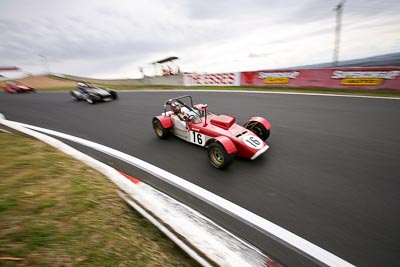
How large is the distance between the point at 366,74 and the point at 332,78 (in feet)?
4.91

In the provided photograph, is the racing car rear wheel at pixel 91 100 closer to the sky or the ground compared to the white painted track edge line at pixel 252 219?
closer to the sky

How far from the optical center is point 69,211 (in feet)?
7.43

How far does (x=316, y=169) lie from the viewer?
3.83 meters

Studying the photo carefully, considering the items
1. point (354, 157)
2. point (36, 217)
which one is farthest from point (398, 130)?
point (36, 217)

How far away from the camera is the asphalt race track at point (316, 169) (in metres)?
2.54

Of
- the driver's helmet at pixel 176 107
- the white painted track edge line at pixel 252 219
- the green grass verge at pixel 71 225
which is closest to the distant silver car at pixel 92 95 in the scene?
the driver's helmet at pixel 176 107

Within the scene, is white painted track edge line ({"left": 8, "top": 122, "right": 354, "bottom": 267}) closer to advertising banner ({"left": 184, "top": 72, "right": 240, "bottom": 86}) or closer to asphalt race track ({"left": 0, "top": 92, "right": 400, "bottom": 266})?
asphalt race track ({"left": 0, "top": 92, "right": 400, "bottom": 266})

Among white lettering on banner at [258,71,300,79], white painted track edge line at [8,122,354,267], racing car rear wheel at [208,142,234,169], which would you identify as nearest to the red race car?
racing car rear wheel at [208,142,234,169]

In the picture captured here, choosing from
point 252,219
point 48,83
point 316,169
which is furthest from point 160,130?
A: point 48,83

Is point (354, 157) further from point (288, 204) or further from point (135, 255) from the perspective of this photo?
point (135, 255)

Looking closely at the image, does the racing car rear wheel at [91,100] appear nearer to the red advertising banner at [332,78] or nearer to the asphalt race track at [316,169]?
the asphalt race track at [316,169]

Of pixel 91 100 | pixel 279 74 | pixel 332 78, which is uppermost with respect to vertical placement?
pixel 279 74

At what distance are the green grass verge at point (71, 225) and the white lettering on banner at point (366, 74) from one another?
12363 millimetres

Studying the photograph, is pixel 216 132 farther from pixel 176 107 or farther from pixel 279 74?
pixel 279 74
